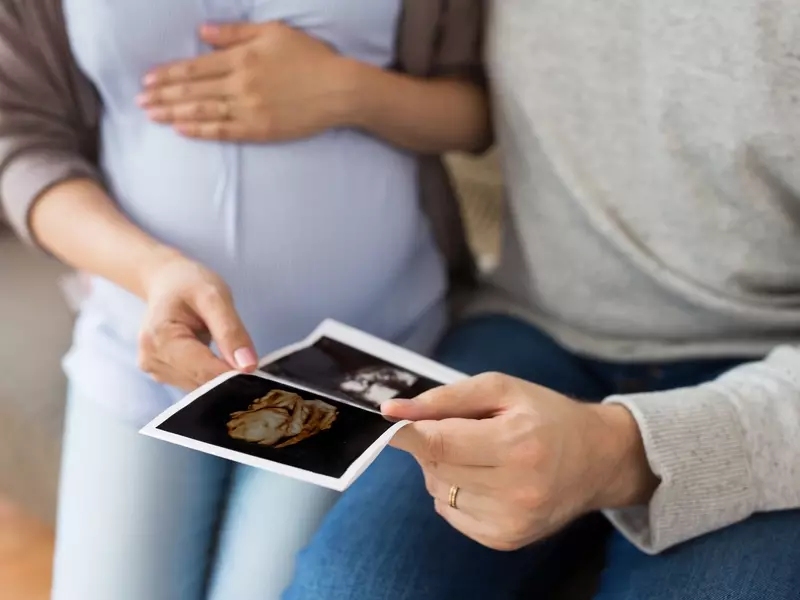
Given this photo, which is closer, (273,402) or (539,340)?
(273,402)

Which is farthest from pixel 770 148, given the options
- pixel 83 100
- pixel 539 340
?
pixel 83 100

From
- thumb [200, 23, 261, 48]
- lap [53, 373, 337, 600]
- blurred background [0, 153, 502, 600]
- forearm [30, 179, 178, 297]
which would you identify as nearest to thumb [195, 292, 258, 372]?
forearm [30, 179, 178, 297]

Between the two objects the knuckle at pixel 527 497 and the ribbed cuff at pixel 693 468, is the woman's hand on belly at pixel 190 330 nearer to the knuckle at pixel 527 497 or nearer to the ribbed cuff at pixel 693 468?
the knuckle at pixel 527 497

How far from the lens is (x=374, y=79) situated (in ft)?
3.15

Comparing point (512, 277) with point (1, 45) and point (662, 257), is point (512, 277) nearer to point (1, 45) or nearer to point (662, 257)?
point (662, 257)

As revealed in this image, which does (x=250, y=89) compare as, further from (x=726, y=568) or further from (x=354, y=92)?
(x=726, y=568)

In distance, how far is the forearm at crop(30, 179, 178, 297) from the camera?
0.88 meters

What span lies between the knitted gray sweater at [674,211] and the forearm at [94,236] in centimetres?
46

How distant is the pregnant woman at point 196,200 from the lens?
0.90 m

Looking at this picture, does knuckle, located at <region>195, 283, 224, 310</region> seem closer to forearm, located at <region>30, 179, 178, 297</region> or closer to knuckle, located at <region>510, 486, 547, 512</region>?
forearm, located at <region>30, 179, 178, 297</region>

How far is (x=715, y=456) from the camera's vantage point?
0.74 m

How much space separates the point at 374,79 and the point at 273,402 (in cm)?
44

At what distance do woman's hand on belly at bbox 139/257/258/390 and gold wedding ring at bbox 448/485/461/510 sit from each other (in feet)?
0.71

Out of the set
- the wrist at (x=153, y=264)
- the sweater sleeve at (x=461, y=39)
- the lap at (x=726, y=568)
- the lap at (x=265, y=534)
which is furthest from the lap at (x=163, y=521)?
the sweater sleeve at (x=461, y=39)
